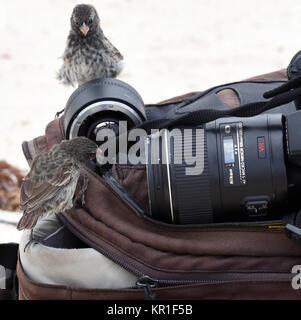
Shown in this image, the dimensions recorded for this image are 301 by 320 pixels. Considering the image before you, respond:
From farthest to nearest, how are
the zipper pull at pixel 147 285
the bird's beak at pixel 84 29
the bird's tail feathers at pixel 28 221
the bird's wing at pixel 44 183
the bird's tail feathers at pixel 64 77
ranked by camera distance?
1. the bird's tail feathers at pixel 64 77
2. the bird's beak at pixel 84 29
3. the bird's wing at pixel 44 183
4. the bird's tail feathers at pixel 28 221
5. the zipper pull at pixel 147 285

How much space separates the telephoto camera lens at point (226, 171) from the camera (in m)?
2.25

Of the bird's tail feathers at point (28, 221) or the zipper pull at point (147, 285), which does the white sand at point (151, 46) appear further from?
the zipper pull at point (147, 285)

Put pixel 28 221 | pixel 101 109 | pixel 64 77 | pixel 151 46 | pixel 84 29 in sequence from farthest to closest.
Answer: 1. pixel 151 46
2. pixel 64 77
3. pixel 84 29
4. pixel 101 109
5. pixel 28 221

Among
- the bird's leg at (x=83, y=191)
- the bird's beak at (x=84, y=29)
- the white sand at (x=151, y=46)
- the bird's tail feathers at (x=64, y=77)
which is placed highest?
the white sand at (x=151, y=46)

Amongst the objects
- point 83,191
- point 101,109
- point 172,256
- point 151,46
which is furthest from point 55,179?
point 151,46

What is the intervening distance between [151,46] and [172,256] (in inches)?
167

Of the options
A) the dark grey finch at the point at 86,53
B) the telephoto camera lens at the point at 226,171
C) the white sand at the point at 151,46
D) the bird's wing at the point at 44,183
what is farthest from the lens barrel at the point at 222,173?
the white sand at the point at 151,46

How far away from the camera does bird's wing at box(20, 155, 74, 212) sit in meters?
2.56

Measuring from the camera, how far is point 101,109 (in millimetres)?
2588

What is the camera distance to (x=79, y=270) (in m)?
2.34

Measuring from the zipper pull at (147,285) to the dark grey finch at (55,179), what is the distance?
0.46 m

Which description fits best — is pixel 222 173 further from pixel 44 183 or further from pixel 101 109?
pixel 44 183

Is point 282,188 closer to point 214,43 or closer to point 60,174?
point 60,174

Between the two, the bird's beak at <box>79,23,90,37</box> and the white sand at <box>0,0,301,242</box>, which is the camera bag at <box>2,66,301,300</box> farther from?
the white sand at <box>0,0,301,242</box>
